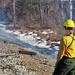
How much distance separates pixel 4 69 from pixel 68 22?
5576mm

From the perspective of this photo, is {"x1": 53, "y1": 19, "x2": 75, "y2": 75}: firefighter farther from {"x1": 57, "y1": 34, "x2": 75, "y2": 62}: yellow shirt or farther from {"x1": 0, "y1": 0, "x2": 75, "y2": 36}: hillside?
{"x1": 0, "y1": 0, "x2": 75, "y2": 36}: hillside

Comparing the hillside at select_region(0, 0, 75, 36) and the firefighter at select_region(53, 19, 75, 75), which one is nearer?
the firefighter at select_region(53, 19, 75, 75)

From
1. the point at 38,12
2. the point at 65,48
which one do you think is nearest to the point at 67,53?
the point at 65,48

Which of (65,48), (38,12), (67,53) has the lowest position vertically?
(38,12)

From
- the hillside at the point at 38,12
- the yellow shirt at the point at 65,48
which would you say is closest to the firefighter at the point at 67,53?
the yellow shirt at the point at 65,48

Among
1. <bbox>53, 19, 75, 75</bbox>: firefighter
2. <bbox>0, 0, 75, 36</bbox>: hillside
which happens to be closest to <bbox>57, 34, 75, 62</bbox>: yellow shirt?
<bbox>53, 19, 75, 75</bbox>: firefighter

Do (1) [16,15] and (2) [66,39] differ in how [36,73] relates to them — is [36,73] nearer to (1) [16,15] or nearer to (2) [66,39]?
(2) [66,39]

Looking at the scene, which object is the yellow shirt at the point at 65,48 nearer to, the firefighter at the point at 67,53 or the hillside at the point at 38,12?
the firefighter at the point at 67,53

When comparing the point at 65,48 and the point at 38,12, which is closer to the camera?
the point at 65,48

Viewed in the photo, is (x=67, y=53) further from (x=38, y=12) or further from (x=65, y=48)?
(x=38, y=12)

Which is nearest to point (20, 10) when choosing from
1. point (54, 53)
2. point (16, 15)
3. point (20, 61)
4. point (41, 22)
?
point (16, 15)

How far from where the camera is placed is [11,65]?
13727 mm

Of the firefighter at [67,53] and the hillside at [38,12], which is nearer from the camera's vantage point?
the firefighter at [67,53]

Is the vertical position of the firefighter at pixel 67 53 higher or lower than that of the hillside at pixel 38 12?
higher
